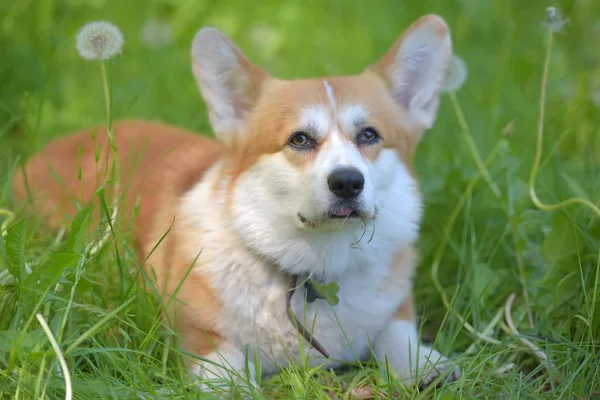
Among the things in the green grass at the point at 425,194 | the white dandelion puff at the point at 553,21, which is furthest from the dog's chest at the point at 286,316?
the white dandelion puff at the point at 553,21

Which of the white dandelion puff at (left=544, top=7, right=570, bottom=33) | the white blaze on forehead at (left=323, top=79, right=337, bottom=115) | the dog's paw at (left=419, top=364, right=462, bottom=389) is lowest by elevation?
the dog's paw at (left=419, top=364, right=462, bottom=389)

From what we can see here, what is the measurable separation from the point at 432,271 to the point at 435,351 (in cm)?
44

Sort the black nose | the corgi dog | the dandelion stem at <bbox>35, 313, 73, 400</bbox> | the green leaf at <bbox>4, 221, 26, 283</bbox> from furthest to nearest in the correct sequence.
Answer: the corgi dog < the black nose < the green leaf at <bbox>4, 221, 26, 283</bbox> < the dandelion stem at <bbox>35, 313, 73, 400</bbox>

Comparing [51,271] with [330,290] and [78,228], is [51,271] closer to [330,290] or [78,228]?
[78,228]

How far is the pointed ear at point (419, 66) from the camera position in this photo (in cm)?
271

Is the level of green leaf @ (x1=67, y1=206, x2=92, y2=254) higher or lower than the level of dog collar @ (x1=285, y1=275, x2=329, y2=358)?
higher

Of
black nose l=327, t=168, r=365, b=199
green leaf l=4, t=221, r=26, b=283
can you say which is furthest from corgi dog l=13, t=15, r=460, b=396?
green leaf l=4, t=221, r=26, b=283

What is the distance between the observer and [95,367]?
2.17 m

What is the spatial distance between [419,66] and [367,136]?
47 centimetres

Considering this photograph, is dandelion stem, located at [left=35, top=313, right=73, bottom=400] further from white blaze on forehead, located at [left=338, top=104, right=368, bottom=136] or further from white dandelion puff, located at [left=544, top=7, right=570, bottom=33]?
white dandelion puff, located at [left=544, top=7, right=570, bottom=33]

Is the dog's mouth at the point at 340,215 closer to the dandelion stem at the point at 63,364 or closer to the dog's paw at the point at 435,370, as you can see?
the dog's paw at the point at 435,370

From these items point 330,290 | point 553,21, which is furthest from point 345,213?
point 553,21

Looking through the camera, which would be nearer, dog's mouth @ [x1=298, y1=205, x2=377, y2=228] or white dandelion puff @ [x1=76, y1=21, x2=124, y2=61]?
dog's mouth @ [x1=298, y1=205, x2=377, y2=228]

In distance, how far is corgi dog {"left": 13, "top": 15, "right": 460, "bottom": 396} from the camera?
2.40m
